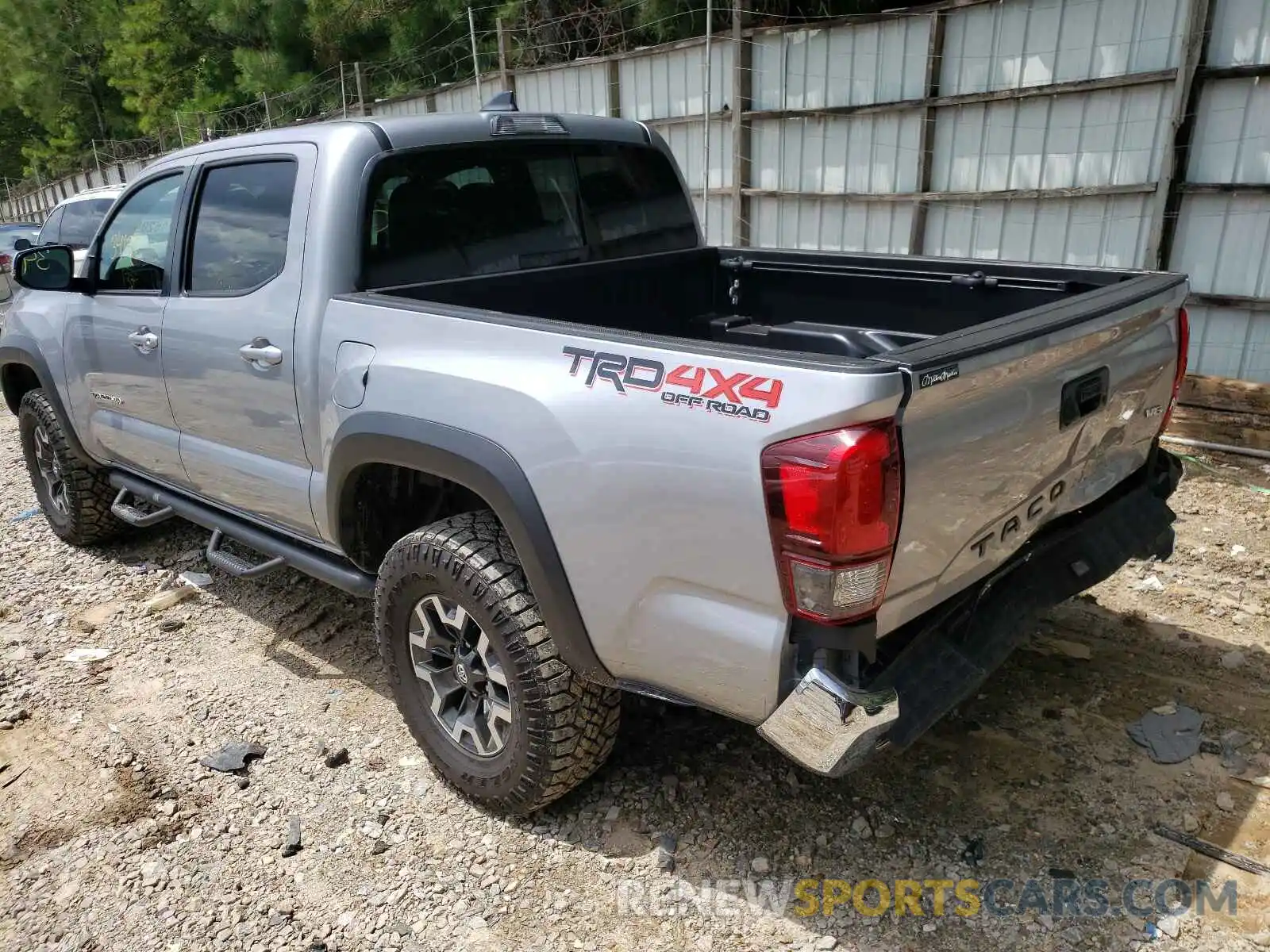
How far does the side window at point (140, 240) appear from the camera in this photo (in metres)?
3.77

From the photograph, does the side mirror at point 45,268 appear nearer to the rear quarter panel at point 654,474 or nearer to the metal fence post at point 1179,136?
the rear quarter panel at point 654,474

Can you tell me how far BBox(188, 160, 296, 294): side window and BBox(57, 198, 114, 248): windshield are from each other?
7.45 metres

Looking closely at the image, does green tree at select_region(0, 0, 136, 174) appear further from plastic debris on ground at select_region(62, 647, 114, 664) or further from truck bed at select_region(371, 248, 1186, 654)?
truck bed at select_region(371, 248, 1186, 654)

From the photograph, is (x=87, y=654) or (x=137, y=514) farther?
(x=137, y=514)

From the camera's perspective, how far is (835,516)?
1.86 m

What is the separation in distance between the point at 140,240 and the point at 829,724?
3.51m

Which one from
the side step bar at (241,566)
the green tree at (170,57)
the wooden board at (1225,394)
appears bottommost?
the wooden board at (1225,394)

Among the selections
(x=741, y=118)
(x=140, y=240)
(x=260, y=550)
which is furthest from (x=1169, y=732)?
(x=741, y=118)

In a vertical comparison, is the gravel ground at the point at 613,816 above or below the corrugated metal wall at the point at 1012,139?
below

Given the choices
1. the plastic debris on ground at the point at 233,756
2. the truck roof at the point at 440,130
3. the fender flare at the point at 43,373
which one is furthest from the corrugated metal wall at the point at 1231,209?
the fender flare at the point at 43,373

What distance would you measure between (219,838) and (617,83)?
8.16 metres

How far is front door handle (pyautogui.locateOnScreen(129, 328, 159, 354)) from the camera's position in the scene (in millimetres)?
3695

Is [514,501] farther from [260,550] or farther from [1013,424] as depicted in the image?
[260,550]

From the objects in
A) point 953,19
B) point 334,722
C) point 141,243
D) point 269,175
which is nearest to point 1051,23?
point 953,19
